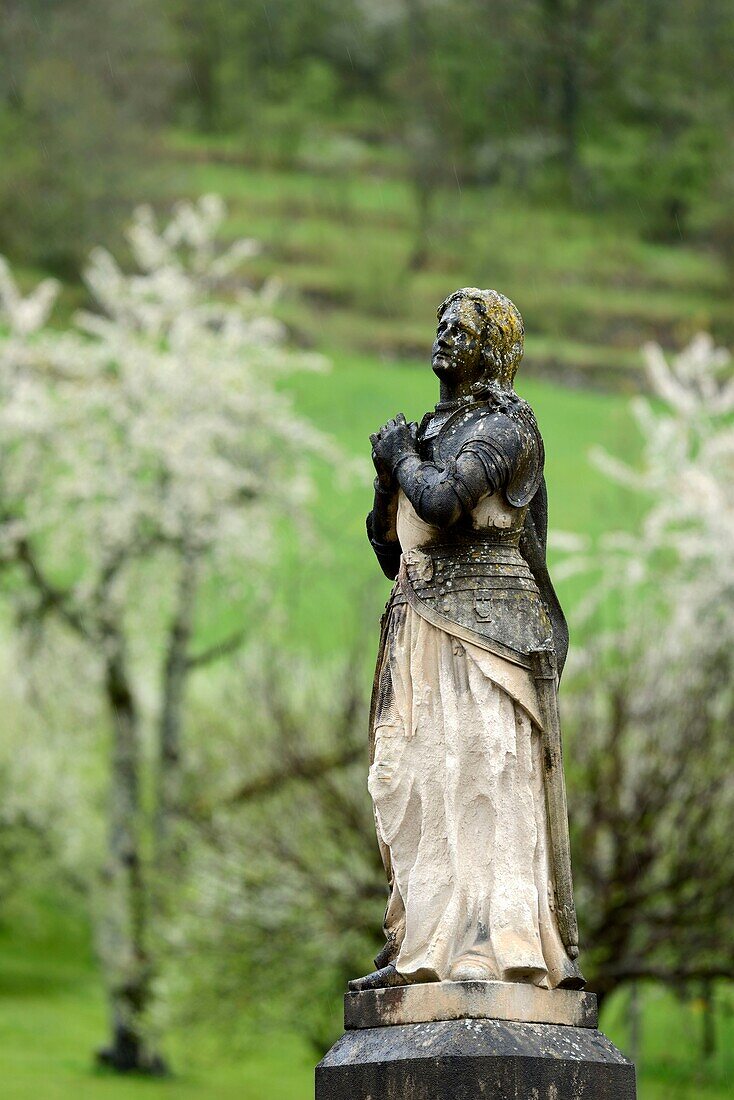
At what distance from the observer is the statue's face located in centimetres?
827

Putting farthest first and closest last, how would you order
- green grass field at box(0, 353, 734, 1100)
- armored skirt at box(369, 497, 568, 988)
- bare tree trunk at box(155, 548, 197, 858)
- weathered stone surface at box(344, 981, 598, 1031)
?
bare tree trunk at box(155, 548, 197, 858)
green grass field at box(0, 353, 734, 1100)
armored skirt at box(369, 497, 568, 988)
weathered stone surface at box(344, 981, 598, 1031)

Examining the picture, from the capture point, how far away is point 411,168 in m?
90.5

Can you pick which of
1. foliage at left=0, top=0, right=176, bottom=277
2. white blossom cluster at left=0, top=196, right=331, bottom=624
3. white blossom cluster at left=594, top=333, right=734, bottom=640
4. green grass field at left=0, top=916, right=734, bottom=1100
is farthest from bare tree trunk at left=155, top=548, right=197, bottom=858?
foliage at left=0, top=0, right=176, bottom=277

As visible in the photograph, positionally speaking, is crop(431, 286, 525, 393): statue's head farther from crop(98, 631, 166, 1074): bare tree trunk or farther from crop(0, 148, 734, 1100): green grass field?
crop(98, 631, 166, 1074): bare tree trunk

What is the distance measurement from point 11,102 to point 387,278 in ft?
56.1

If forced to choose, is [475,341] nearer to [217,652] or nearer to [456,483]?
[456,483]

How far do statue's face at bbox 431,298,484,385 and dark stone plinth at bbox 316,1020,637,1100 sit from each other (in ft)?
9.38

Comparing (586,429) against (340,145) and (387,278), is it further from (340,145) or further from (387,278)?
(340,145)

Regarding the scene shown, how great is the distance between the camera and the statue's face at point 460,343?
827cm

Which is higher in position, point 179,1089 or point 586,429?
point 586,429

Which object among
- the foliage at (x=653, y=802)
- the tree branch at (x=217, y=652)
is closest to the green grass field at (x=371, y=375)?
the tree branch at (x=217, y=652)

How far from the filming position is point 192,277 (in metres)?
34.6

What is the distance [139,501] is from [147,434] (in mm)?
1186

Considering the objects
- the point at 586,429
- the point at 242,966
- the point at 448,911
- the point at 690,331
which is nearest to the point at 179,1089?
the point at 242,966
